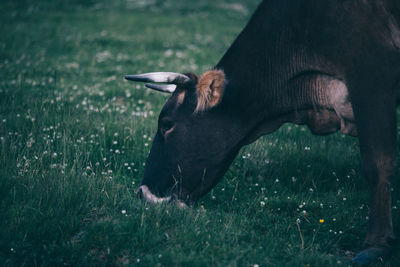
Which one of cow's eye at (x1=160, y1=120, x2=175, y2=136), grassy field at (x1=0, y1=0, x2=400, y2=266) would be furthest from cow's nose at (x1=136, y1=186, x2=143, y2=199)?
cow's eye at (x1=160, y1=120, x2=175, y2=136)

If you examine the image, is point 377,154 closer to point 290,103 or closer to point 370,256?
point 370,256

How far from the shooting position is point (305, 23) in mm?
4211

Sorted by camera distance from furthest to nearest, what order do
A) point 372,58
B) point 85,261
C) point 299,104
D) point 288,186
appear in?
point 288,186 < point 299,104 < point 372,58 < point 85,261

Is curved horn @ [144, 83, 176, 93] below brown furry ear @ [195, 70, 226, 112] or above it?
below

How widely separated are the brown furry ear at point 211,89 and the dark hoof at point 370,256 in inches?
80.3

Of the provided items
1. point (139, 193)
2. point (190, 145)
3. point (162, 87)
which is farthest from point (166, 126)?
point (139, 193)

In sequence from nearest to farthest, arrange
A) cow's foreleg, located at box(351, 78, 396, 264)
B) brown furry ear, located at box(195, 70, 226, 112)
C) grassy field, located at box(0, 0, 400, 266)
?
grassy field, located at box(0, 0, 400, 266)
cow's foreleg, located at box(351, 78, 396, 264)
brown furry ear, located at box(195, 70, 226, 112)

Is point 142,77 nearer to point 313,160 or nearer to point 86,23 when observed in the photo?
point 313,160

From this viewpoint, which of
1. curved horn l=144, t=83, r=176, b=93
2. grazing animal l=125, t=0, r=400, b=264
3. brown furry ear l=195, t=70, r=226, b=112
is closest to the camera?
grazing animal l=125, t=0, r=400, b=264

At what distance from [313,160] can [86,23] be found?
1400 cm

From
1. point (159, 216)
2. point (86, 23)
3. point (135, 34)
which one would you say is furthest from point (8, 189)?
point (86, 23)

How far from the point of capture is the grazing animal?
12.6 ft

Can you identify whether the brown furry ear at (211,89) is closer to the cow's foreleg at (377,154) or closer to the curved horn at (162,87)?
the curved horn at (162,87)

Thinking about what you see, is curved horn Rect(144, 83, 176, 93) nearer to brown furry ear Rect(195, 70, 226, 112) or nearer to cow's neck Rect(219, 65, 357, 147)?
brown furry ear Rect(195, 70, 226, 112)
